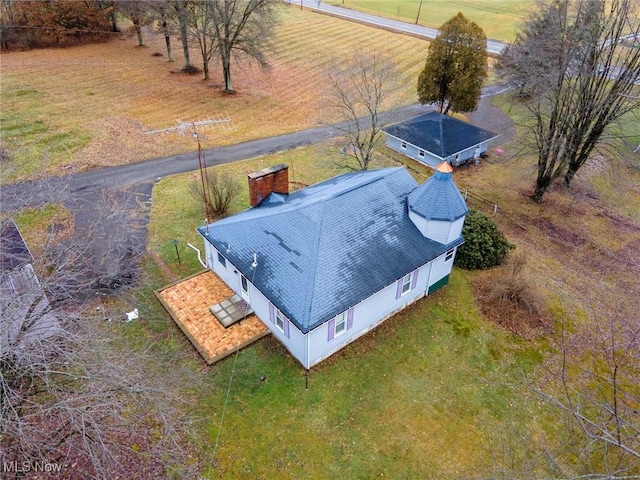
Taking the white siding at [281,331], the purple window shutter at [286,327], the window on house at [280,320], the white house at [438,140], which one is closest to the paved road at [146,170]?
the white house at [438,140]

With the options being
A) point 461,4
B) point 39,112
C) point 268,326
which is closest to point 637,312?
point 268,326

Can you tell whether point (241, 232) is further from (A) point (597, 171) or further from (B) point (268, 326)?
(A) point (597, 171)

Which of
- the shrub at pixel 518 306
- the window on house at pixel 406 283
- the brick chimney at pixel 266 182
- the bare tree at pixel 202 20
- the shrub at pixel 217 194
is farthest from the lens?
the bare tree at pixel 202 20

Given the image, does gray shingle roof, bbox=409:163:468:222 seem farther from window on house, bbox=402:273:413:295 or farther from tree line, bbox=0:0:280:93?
tree line, bbox=0:0:280:93

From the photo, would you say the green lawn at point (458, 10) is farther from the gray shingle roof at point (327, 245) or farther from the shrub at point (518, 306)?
the gray shingle roof at point (327, 245)

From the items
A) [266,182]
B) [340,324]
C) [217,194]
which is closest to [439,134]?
[266,182]

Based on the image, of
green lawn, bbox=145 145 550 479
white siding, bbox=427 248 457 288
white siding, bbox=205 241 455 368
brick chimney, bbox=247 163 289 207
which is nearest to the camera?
green lawn, bbox=145 145 550 479

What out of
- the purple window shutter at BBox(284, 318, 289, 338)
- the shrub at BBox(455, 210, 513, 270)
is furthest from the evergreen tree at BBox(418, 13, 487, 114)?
the purple window shutter at BBox(284, 318, 289, 338)
